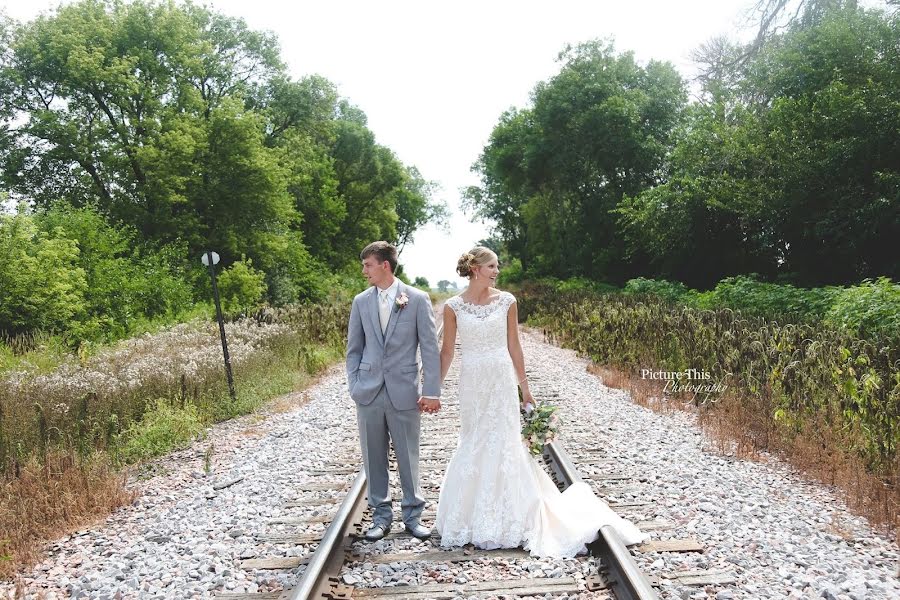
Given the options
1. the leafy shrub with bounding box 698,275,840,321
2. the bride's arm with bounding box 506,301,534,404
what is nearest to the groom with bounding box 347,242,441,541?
the bride's arm with bounding box 506,301,534,404

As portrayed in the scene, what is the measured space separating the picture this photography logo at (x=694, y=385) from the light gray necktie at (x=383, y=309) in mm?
5196

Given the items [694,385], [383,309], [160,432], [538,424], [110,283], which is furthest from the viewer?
[110,283]

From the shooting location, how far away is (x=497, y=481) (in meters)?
4.54

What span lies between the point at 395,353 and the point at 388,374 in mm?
159

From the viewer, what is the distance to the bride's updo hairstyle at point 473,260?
Result: 14.7ft

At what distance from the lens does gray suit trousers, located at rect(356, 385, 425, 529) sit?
4609 millimetres

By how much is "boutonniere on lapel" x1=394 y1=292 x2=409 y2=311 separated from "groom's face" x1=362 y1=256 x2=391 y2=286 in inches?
7.1

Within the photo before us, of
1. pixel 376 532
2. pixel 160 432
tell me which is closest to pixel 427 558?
pixel 376 532

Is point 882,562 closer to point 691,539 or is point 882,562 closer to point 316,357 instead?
point 691,539

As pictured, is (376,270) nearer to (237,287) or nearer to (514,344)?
(514,344)

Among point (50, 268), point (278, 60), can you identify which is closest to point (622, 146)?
point (278, 60)

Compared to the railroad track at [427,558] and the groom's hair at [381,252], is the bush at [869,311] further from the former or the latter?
the groom's hair at [381,252]

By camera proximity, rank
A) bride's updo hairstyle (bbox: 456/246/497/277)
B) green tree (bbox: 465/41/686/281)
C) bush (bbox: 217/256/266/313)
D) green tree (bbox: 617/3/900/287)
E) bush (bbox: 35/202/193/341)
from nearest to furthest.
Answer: bride's updo hairstyle (bbox: 456/246/497/277)
green tree (bbox: 617/3/900/287)
bush (bbox: 35/202/193/341)
bush (bbox: 217/256/266/313)
green tree (bbox: 465/41/686/281)

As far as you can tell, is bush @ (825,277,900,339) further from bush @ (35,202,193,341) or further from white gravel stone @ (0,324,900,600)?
bush @ (35,202,193,341)
